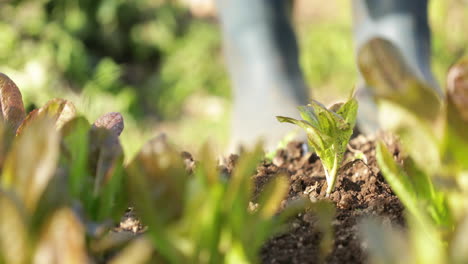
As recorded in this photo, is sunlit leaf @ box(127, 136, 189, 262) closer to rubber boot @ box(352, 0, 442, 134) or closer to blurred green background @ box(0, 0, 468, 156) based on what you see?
rubber boot @ box(352, 0, 442, 134)

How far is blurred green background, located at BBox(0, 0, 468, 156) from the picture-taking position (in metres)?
3.51

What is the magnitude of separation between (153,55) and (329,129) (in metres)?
3.66

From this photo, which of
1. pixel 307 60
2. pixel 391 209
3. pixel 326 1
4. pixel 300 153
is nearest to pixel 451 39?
pixel 307 60

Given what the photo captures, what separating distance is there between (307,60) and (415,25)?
2233 millimetres

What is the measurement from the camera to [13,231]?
0.52 metres

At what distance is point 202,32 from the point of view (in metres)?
4.48

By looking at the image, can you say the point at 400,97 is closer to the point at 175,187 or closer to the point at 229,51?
the point at 175,187

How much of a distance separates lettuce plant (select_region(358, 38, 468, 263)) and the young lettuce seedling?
0.46 feet

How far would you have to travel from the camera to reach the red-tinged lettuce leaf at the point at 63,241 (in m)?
0.51

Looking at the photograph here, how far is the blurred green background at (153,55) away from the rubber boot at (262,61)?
948mm

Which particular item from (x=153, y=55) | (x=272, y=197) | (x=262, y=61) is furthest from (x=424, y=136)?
(x=153, y=55)

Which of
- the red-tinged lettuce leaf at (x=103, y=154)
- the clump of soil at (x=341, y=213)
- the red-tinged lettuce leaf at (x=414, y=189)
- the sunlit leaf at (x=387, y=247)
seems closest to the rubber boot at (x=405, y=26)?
the clump of soil at (x=341, y=213)

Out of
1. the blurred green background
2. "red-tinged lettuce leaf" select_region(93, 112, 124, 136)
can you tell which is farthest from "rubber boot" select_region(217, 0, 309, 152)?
"red-tinged lettuce leaf" select_region(93, 112, 124, 136)

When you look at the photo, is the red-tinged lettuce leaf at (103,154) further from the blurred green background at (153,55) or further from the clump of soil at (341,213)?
the blurred green background at (153,55)
